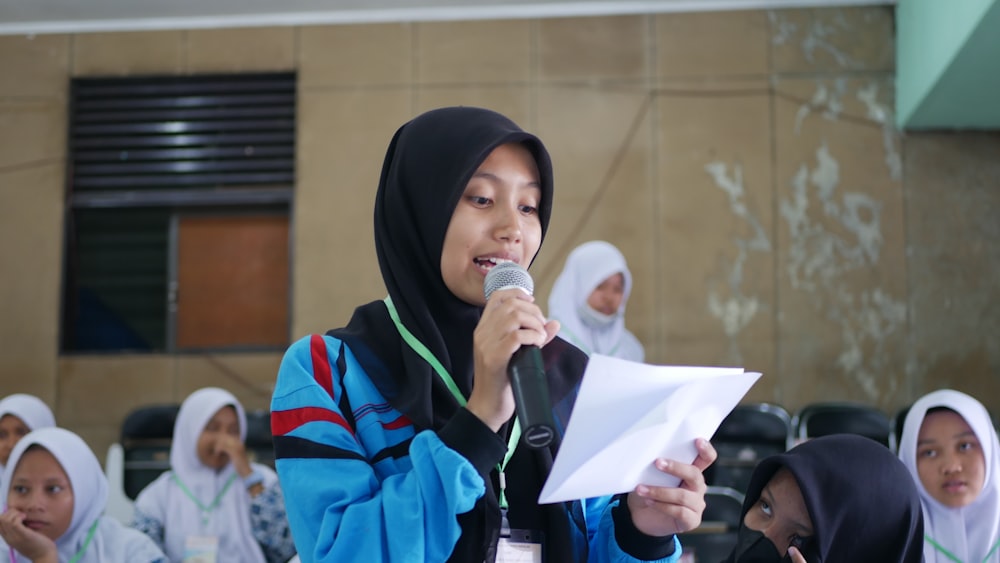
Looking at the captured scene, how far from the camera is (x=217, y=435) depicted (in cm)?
421

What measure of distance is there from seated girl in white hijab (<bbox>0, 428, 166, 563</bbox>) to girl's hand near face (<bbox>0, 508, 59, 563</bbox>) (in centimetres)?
10

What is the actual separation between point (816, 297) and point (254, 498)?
328 centimetres

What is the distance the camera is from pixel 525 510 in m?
1.13

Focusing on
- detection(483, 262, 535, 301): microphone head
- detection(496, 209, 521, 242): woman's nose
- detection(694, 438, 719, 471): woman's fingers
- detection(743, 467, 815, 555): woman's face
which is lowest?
detection(743, 467, 815, 555): woman's face

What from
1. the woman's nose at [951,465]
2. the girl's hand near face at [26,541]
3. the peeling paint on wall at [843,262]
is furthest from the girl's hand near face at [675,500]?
the peeling paint on wall at [843,262]

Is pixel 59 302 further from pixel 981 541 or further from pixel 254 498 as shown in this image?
pixel 981 541

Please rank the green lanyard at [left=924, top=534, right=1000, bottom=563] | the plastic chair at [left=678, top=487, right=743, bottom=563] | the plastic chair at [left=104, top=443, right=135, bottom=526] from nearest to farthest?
the green lanyard at [left=924, top=534, right=1000, bottom=563], the plastic chair at [left=678, top=487, right=743, bottom=563], the plastic chair at [left=104, top=443, right=135, bottom=526]

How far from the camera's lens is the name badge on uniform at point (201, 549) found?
3619 millimetres

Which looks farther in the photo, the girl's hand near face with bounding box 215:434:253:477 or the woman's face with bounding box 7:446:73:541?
the girl's hand near face with bounding box 215:434:253:477

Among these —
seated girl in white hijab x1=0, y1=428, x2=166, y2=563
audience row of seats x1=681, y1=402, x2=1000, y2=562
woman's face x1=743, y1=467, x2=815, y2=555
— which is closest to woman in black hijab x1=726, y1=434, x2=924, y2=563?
woman's face x1=743, y1=467, x2=815, y2=555

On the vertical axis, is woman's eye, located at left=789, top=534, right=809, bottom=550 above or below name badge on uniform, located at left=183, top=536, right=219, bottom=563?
above

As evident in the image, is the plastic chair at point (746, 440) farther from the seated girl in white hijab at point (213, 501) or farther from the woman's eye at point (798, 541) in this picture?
the woman's eye at point (798, 541)

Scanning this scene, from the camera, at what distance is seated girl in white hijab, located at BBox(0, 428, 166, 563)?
297cm

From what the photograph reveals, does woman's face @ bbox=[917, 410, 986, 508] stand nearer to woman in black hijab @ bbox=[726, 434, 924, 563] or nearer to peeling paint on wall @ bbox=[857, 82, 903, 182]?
woman in black hijab @ bbox=[726, 434, 924, 563]
